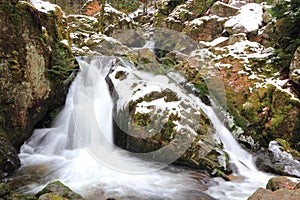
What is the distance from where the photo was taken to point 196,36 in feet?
47.9

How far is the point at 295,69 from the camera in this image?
7473mm

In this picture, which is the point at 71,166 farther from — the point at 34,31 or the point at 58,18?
the point at 58,18

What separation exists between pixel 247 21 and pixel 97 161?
10.6 metres

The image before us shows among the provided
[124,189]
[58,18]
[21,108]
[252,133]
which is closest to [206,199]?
[124,189]

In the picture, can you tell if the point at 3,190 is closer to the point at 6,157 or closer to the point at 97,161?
the point at 6,157

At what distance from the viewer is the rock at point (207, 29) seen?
46.2 ft

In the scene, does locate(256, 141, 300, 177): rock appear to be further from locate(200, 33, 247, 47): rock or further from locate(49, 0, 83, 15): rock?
locate(49, 0, 83, 15): rock

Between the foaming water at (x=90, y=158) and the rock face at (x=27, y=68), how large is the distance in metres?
0.57

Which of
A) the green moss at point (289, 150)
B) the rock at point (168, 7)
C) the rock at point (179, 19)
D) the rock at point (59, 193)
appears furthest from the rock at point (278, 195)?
the rock at point (168, 7)

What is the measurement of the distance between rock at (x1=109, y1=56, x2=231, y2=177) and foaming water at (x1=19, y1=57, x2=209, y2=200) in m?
0.44

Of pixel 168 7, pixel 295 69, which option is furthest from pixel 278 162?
pixel 168 7

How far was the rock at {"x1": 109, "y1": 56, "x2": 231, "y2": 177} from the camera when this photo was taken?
19.7 ft

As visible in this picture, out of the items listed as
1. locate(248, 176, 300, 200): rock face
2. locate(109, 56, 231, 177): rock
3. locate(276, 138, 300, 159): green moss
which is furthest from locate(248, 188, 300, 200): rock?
locate(276, 138, 300, 159): green moss

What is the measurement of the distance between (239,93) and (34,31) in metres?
7.20
